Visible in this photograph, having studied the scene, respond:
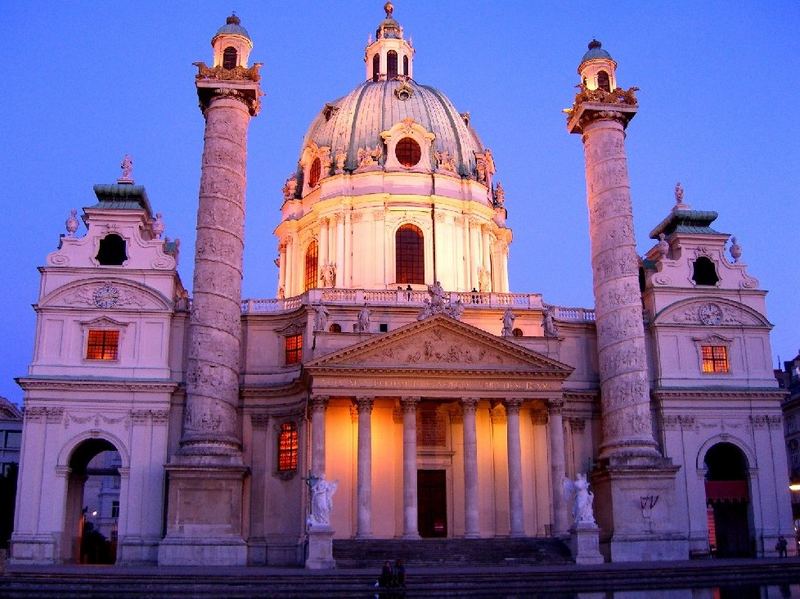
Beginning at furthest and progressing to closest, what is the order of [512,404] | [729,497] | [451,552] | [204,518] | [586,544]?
[729,497] → [512,404] → [451,552] → [204,518] → [586,544]

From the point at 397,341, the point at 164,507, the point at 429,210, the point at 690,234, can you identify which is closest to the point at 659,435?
the point at 690,234

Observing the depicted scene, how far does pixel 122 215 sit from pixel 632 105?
2399cm

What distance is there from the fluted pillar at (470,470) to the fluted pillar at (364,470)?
3973 mm

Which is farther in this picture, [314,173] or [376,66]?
[376,66]

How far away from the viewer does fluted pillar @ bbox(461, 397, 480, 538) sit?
37188mm

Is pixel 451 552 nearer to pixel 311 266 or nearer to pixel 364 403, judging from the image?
pixel 364 403

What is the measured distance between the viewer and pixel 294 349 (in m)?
42.7

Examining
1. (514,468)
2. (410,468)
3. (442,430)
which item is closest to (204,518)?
(410,468)

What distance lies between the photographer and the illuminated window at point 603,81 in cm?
4272

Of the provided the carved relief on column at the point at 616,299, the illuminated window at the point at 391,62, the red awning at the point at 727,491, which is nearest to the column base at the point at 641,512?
the carved relief on column at the point at 616,299

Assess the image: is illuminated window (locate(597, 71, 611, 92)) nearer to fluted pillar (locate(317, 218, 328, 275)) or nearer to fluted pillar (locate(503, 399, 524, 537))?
fluted pillar (locate(503, 399, 524, 537))

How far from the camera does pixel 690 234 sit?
45.4 meters

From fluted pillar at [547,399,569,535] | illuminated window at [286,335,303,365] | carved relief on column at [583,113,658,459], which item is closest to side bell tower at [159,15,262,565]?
illuminated window at [286,335,303,365]

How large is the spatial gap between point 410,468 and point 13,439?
4133 cm
